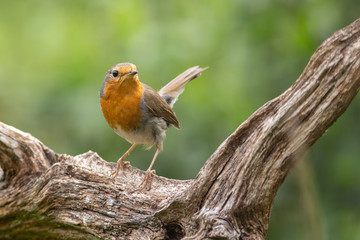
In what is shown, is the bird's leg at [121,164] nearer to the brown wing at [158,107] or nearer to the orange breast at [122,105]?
the orange breast at [122,105]

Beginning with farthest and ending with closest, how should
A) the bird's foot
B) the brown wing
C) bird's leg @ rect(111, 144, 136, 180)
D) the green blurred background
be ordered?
the brown wing, the green blurred background, bird's leg @ rect(111, 144, 136, 180), the bird's foot

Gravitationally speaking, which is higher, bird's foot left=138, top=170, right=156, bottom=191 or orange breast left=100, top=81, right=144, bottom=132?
orange breast left=100, top=81, right=144, bottom=132

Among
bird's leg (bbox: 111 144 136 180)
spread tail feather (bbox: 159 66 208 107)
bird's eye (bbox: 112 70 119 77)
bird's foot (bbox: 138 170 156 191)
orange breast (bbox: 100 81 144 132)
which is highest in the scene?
spread tail feather (bbox: 159 66 208 107)

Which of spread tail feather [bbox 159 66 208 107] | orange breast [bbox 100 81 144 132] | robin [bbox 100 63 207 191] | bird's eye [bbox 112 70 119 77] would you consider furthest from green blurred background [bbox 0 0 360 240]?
bird's eye [bbox 112 70 119 77]

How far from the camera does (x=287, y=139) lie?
3.29 metres

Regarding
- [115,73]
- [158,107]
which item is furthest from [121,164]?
[115,73]

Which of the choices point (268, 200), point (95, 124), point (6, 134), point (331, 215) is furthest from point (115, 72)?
point (331, 215)

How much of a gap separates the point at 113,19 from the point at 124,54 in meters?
1.00

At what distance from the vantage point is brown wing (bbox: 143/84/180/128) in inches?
197

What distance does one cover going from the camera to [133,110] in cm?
486

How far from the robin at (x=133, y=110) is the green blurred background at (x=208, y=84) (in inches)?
7.9

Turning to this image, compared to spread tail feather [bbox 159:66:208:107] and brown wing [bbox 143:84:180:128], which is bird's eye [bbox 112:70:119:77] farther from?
spread tail feather [bbox 159:66:208:107]

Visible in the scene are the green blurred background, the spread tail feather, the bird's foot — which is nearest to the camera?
the bird's foot

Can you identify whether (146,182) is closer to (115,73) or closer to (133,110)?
(133,110)
